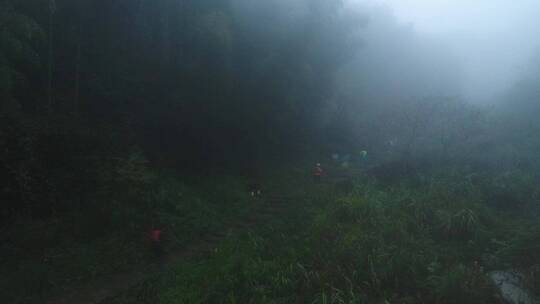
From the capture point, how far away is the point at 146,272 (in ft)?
25.8

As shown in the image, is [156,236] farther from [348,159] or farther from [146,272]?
[348,159]

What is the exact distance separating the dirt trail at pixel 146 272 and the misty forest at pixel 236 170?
5 cm

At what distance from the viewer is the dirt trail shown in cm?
675

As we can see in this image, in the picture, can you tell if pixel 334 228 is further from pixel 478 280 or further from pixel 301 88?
pixel 301 88

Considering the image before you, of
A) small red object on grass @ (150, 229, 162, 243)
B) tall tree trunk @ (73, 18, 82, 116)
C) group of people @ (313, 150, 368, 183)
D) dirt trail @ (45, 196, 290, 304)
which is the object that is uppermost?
tall tree trunk @ (73, 18, 82, 116)

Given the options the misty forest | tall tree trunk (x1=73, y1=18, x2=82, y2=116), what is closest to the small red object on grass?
the misty forest

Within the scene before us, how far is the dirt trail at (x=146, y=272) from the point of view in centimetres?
675

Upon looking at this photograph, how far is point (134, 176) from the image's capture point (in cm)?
1050

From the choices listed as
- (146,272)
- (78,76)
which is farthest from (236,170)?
(146,272)

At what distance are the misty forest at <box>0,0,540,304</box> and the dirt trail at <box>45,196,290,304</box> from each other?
52 mm

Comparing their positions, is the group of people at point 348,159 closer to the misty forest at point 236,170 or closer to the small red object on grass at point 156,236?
the misty forest at point 236,170

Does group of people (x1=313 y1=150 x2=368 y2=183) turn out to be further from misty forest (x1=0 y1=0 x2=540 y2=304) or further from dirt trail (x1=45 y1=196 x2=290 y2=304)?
dirt trail (x1=45 y1=196 x2=290 y2=304)

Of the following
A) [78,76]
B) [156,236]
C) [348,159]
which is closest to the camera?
[156,236]

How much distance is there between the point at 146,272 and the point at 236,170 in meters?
7.24
